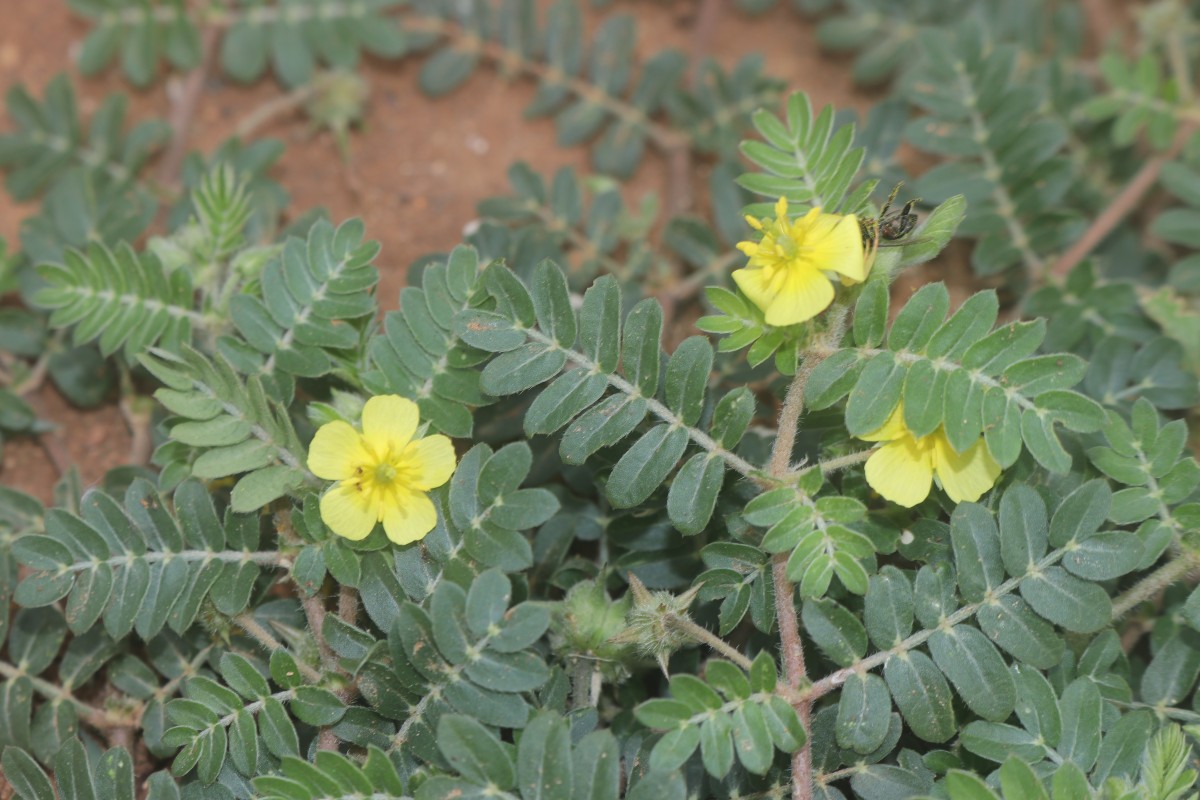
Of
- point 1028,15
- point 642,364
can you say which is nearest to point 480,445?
point 642,364

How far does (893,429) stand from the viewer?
6.05 feet

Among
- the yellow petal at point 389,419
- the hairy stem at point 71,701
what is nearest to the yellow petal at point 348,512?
the yellow petal at point 389,419

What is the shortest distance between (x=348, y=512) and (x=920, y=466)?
918mm

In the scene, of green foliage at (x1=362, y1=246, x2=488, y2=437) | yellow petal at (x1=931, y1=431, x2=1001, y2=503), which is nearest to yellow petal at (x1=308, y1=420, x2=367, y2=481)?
green foliage at (x1=362, y1=246, x2=488, y2=437)

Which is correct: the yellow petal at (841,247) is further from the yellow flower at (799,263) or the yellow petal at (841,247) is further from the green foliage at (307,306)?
the green foliage at (307,306)

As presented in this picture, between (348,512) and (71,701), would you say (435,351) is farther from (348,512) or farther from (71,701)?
(71,701)

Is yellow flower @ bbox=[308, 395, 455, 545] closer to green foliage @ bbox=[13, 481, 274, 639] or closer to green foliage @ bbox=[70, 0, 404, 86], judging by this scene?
green foliage @ bbox=[13, 481, 274, 639]

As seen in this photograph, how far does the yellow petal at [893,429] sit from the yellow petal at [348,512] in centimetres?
80

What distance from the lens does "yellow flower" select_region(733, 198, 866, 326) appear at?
178 centimetres

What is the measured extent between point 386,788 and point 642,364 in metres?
0.77

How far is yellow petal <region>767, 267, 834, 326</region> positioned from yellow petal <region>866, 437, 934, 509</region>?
0.25m

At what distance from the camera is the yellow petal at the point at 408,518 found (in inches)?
73.9

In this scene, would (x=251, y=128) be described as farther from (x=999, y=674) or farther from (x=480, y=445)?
(x=999, y=674)

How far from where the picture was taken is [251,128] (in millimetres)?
3045
